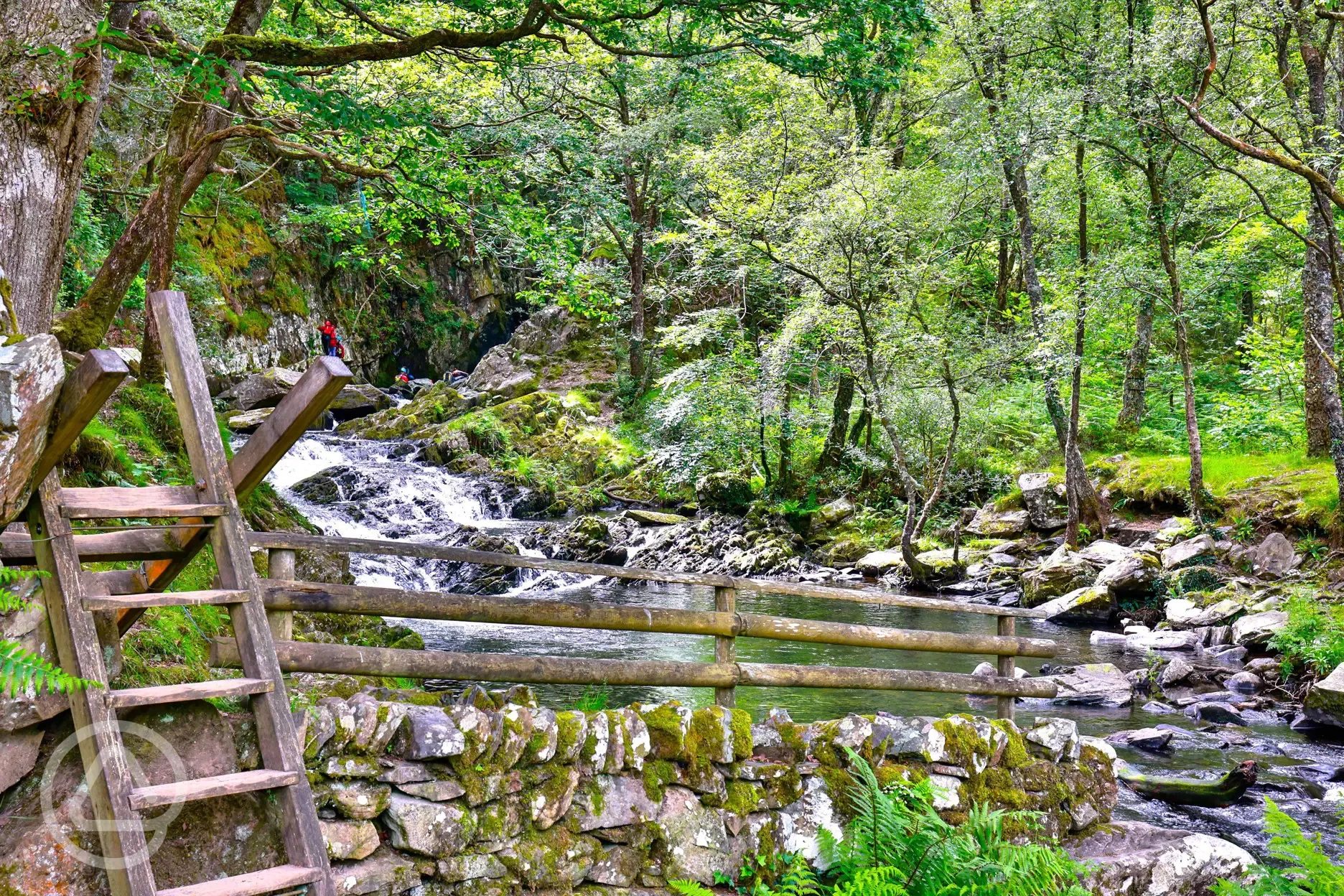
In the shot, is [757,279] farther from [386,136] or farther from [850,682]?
[850,682]

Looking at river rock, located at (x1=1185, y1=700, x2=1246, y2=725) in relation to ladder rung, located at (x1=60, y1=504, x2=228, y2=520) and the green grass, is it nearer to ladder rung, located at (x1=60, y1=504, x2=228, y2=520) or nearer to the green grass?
the green grass

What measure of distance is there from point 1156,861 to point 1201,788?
2.80 meters

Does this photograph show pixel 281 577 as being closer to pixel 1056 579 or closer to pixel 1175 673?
pixel 1175 673

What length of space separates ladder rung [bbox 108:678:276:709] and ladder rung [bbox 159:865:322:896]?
58 cm

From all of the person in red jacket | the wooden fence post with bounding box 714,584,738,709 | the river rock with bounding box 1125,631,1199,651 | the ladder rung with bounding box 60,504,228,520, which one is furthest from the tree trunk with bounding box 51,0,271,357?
the person in red jacket

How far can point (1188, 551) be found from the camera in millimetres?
14539

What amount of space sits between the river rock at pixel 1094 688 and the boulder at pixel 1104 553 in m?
5.21

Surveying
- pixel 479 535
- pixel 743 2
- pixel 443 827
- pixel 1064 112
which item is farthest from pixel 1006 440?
pixel 443 827

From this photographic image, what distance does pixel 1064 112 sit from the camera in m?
14.4

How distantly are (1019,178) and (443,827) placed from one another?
61.4 feet

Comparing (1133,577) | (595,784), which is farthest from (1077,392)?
(595,784)

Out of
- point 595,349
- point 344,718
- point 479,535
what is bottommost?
point 479,535

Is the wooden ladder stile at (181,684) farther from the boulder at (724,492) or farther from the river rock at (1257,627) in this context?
the boulder at (724,492)

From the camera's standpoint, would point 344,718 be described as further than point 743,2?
No
